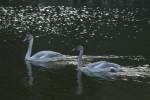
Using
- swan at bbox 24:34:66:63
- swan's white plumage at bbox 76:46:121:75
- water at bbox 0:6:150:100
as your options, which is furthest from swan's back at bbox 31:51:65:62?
swan's white plumage at bbox 76:46:121:75

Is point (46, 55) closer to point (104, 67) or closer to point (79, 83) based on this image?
point (104, 67)

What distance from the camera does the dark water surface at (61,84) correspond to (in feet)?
66.9

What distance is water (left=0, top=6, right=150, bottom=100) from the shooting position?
21156mm

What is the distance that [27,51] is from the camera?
96.5 ft

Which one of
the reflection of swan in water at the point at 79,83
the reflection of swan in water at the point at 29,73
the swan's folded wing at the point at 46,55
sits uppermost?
the swan's folded wing at the point at 46,55

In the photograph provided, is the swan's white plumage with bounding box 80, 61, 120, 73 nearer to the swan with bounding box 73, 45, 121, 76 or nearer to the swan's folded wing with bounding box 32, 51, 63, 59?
the swan with bounding box 73, 45, 121, 76

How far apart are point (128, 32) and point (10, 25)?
9368mm

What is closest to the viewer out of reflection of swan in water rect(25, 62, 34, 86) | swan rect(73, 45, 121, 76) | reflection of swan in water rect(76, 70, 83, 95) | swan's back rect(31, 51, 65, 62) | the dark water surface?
the dark water surface

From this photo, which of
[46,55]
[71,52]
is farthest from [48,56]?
[71,52]

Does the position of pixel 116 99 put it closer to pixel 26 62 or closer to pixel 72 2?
pixel 26 62

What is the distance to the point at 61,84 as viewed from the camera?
22.4m

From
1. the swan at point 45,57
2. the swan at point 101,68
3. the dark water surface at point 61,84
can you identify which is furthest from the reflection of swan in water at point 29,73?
the swan at point 101,68

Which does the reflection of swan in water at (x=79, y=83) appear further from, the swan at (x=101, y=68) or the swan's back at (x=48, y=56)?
the swan's back at (x=48, y=56)

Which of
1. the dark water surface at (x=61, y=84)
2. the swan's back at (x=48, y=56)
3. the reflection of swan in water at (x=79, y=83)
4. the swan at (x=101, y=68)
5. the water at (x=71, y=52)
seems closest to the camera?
the dark water surface at (x=61, y=84)
